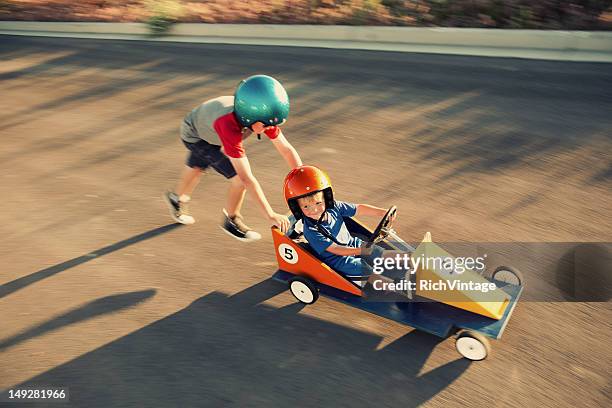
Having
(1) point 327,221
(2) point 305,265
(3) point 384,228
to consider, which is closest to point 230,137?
(1) point 327,221

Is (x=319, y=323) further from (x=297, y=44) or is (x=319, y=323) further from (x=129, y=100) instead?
(x=297, y=44)

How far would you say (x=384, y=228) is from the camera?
4707 millimetres

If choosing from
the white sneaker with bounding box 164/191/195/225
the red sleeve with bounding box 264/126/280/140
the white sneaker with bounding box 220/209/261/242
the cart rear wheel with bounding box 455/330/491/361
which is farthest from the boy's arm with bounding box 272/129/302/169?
the cart rear wheel with bounding box 455/330/491/361

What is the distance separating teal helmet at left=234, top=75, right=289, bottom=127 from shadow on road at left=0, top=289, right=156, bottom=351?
1903 mm

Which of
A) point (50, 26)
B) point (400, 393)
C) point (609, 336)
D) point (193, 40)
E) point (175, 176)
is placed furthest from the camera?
point (50, 26)

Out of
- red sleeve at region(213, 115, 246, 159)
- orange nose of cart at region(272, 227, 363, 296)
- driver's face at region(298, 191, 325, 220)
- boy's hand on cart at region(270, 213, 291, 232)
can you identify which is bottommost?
orange nose of cart at region(272, 227, 363, 296)

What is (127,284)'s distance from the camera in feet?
18.2

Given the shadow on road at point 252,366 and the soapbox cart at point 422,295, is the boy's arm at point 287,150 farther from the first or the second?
the shadow on road at point 252,366

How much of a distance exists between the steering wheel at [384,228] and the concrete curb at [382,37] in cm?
630

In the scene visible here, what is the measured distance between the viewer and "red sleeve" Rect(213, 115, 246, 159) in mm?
5066

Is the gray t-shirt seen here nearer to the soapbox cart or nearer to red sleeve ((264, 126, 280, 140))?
red sleeve ((264, 126, 280, 140))

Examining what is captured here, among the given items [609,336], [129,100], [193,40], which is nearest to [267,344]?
[609,336]

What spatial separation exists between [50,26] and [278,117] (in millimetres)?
10871

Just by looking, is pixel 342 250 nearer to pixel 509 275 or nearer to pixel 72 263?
pixel 509 275
